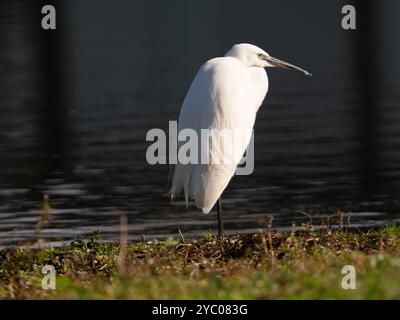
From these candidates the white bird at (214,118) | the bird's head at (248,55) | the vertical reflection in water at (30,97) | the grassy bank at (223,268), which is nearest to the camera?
the grassy bank at (223,268)

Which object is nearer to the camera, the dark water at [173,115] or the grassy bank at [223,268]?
the grassy bank at [223,268]

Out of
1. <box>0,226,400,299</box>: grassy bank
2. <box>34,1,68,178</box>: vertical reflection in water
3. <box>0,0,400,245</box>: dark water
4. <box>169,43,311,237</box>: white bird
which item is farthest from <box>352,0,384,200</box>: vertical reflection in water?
<box>0,226,400,299</box>: grassy bank

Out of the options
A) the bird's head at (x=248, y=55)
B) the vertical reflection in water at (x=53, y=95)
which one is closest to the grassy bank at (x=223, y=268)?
the bird's head at (x=248, y=55)

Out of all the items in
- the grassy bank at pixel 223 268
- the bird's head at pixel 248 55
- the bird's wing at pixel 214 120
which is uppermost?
the bird's head at pixel 248 55

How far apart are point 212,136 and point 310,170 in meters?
5.17

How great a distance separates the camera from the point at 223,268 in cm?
651

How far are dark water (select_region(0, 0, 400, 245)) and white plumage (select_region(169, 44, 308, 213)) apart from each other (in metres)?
1.94

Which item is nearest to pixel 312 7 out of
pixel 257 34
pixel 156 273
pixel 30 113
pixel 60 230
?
pixel 257 34

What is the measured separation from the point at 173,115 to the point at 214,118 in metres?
9.23

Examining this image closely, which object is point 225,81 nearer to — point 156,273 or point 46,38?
point 156,273

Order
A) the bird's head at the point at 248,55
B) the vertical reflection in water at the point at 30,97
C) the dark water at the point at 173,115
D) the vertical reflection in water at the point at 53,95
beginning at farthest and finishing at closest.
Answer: the vertical reflection in water at the point at 53,95 → the vertical reflection in water at the point at 30,97 → the dark water at the point at 173,115 → the bird's head at the point at 248,55

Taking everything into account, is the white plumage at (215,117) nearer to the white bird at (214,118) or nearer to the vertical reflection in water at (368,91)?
the white bird at (214,118)

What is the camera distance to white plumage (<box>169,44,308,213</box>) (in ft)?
28.5

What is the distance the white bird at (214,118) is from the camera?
28.5 ft
